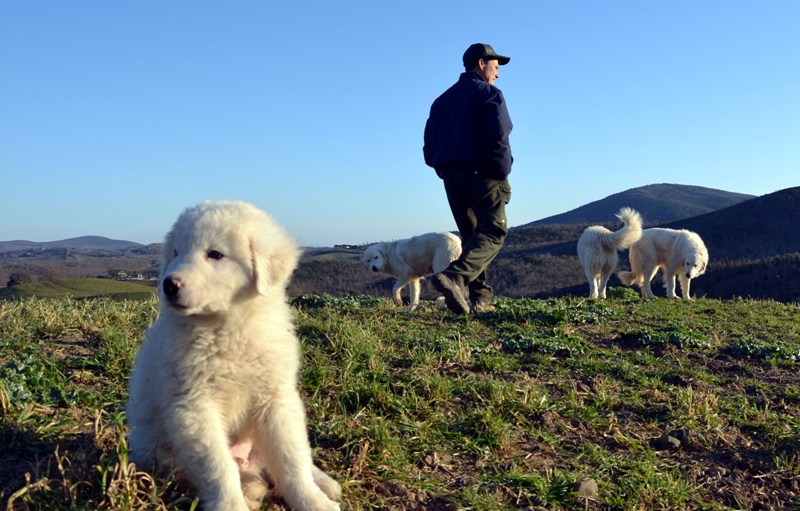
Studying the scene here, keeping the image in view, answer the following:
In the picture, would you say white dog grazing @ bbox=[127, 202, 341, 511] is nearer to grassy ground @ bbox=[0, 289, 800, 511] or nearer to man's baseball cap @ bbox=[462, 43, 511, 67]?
grassy ground @ bbox=[0, 289, 800, 511]

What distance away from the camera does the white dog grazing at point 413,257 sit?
1148 cm

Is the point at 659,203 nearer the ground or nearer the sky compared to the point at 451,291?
nearer the sky

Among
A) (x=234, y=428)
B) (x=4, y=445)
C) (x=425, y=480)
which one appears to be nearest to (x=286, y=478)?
(x=234, y=428)

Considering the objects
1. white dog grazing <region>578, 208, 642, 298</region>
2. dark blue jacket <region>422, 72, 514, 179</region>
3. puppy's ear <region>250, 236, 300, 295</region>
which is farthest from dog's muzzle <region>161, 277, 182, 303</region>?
white dog grazing <region>578, 208, 642, 298</region>

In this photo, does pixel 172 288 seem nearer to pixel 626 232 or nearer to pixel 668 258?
pixel 626 232

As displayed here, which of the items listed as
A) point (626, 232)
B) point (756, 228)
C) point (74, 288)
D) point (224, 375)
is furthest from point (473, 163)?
point (756, 228)

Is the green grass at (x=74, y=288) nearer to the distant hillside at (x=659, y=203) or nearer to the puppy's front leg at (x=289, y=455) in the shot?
the puppy's front leg at (x=289, y=455)

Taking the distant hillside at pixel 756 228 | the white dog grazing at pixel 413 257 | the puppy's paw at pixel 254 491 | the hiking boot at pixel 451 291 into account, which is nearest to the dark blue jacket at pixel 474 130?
the hiking boot at pixel 451 291

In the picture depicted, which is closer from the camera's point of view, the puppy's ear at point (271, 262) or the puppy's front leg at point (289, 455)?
the puppy's front leg at point (289, 455)

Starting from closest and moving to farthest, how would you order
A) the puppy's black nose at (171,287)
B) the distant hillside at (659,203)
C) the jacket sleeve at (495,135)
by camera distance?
the puppy's black nose at (171,287)
the jacket sleeve at (495,135)
the distant hillside at (659,203)

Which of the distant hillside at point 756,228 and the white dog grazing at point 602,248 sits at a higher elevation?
the distant hillside at point 756,228

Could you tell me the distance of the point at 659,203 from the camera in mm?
96938

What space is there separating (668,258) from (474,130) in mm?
8802

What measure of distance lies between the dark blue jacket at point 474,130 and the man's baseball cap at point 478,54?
15 centimetres
